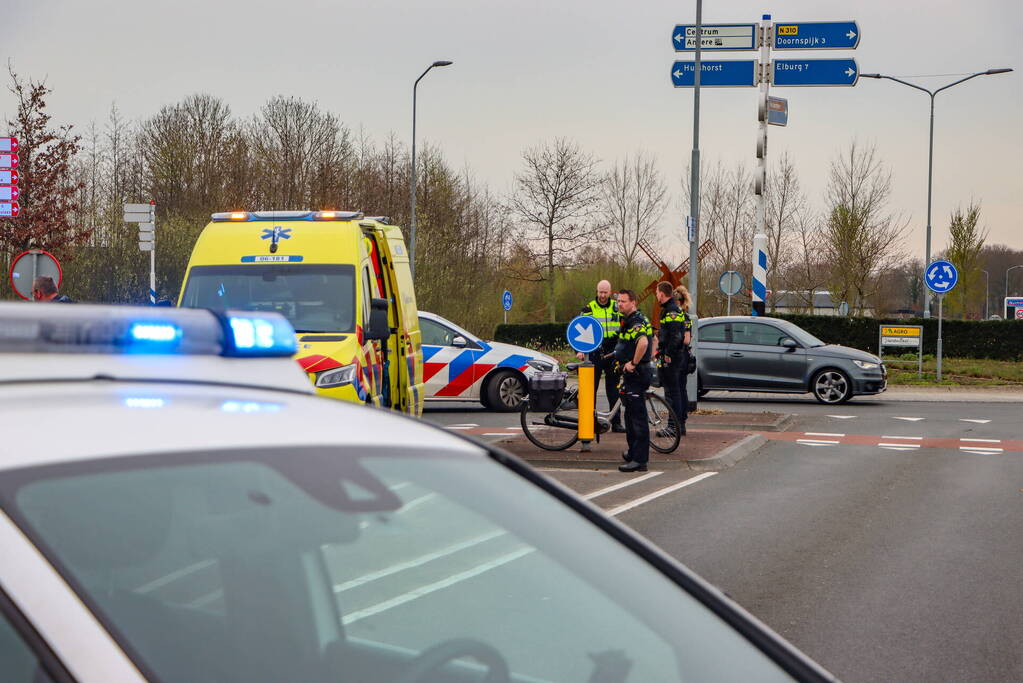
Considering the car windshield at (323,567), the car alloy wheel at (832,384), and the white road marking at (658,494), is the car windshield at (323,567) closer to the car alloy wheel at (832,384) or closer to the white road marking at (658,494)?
the white road marking at (658,494)

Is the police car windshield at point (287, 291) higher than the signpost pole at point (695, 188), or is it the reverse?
the signpost pole at point (695, 188)

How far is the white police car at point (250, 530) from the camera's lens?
1.36 metres

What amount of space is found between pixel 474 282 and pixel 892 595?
121 feet

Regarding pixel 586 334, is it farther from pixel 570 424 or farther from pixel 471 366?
pixel 471 366

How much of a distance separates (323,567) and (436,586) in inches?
93.5

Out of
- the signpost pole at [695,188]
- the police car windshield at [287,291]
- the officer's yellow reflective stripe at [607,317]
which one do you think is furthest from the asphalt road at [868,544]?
the signpost pole at [695,188]

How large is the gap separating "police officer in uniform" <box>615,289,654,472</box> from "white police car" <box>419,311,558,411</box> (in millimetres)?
6264

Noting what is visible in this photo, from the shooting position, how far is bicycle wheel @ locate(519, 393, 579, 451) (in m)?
13.2

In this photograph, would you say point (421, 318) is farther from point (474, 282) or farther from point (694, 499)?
point (474, 282)

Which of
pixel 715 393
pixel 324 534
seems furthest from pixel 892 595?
pixel 715 393

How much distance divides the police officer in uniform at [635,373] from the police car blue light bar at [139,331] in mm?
9605

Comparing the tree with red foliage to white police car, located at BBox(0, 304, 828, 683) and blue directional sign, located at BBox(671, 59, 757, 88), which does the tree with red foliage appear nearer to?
blue directional sign, located at BBox(671, 59, 757, 88)

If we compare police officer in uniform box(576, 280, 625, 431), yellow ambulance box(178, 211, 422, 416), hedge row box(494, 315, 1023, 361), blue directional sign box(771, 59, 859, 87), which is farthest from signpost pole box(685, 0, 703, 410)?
hedge row box(494, 315, 1023, 361)

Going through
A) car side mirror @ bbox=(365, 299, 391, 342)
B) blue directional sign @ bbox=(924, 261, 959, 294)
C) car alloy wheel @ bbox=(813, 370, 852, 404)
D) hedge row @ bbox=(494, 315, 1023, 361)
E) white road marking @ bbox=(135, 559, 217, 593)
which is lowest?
car alloy wheel @ bbox=(813, 370, 852, 404)
